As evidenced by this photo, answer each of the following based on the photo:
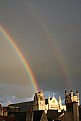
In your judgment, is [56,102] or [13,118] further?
[56,102]

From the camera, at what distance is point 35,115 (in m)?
61.4

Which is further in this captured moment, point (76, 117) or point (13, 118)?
point (13, 118)

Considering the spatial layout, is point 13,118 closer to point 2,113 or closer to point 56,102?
point 2,113

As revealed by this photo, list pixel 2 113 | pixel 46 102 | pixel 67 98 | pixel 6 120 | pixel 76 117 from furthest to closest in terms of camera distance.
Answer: pixel 46 102, pixel 67 98, pixel 2 113, pixel 6 120, pixel 76 117

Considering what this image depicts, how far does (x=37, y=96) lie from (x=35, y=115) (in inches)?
3096

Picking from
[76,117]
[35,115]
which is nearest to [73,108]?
[76,117]

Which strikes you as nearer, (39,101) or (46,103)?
(39,101)

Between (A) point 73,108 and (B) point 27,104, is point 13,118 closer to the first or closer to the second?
(A) point 73,108

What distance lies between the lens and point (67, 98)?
402 feet

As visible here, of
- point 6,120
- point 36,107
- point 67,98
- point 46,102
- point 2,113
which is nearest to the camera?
point 6,120

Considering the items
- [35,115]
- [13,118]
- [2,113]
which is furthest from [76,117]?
[2,113]

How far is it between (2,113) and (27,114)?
24.5ft

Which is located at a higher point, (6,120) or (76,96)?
(76,96)

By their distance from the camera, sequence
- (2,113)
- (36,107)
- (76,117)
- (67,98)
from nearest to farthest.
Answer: (76,117), (2,113), (67,98), (36,107)
